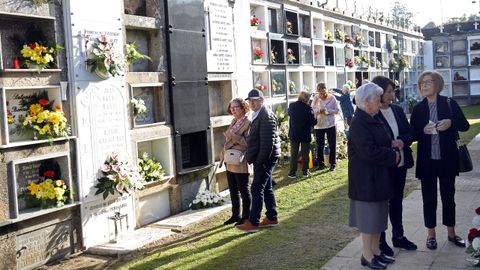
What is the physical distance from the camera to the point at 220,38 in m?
7.86

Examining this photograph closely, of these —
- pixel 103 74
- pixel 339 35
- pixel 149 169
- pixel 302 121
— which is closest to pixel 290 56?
pixel 302 121

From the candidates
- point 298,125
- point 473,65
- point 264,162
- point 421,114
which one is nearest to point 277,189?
point 298,125

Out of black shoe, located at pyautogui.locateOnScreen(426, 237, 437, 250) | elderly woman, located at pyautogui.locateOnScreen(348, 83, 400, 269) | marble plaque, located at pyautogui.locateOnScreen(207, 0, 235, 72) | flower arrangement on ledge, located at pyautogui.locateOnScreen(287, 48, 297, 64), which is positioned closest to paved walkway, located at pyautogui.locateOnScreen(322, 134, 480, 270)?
black shoe, located at pyautogui.locateOnScreen(426, 237, 437, 250)

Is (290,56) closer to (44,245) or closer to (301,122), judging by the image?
(301,122)

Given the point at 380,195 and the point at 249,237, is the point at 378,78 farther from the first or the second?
the point at 249,237

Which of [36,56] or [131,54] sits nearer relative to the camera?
[36,56]

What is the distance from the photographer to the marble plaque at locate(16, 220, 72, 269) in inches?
184

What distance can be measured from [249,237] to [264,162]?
0.73m

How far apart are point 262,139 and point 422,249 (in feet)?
5.82

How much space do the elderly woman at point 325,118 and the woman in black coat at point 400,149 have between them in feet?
13.5

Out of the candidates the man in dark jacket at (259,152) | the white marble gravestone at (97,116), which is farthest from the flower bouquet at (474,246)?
the white marble gravestone at (97,116)

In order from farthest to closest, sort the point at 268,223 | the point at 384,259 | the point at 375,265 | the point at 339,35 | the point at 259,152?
the point at 339,35 → the point at 268,223 → the point at 259,152 → the point at 384,259 → the point at 375,265

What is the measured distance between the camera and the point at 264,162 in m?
5.33

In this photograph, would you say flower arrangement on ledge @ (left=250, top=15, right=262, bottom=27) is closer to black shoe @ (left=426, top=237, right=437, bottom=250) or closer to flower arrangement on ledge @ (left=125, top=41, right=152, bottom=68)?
Result: flower arrangement on ledge @ (left=125, top=41, right=152, bottom=68)
